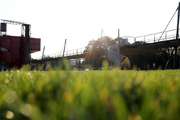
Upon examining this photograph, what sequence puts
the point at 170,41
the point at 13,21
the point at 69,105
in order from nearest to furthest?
the point at 69,105 < the point at 170,41 < the point at 13,21

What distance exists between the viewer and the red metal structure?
30.4m

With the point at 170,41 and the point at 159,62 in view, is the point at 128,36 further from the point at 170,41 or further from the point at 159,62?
the point at 159,62

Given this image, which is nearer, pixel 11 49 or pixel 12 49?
pixel 11 49

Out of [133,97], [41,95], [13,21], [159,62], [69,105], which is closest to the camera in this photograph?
[69,105]

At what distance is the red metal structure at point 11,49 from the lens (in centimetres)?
3040

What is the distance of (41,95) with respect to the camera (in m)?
0.88

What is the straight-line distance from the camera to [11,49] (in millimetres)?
33469

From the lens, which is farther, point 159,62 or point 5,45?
point 159,62

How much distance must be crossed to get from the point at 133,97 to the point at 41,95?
497 mm

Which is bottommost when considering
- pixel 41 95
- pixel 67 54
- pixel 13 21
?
pixel 41 95

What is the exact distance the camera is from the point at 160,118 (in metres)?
0.46

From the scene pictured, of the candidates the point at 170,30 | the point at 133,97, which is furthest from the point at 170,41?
the point at 133,97

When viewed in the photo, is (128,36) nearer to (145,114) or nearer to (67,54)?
(67,54)

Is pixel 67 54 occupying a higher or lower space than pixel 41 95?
higher
